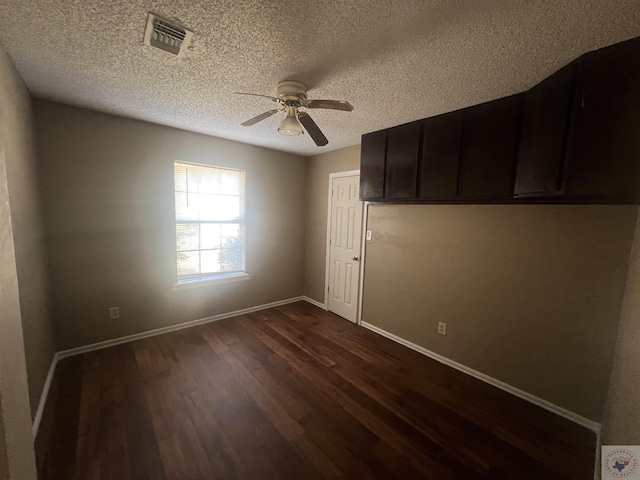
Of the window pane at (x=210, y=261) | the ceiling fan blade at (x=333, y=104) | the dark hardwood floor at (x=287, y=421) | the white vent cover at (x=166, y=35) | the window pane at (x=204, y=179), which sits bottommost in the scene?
the dark hardwood floor at (x=287, y=421)

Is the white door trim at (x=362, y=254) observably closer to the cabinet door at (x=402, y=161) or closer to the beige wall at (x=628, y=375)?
the cabinet door at (x=402, y=161)

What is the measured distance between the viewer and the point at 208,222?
10.9 ft

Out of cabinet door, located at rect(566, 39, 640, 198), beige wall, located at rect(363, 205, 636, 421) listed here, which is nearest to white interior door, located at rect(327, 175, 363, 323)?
beige wall, located at rect(363, 205, 636, 421)

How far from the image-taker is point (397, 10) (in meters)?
1.14

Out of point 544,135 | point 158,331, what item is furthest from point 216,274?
point 544,135

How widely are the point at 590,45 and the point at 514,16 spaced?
1.88ft

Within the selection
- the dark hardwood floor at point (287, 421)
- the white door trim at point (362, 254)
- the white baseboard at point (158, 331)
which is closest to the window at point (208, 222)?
the white baseboard at point (158, 331)

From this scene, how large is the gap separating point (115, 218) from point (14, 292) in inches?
77.1

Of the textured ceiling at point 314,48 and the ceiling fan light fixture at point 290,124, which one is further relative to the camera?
the ceiling fan light fixture at point 290,124

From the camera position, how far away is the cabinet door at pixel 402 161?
249 cm

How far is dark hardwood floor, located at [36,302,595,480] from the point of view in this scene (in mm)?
1473

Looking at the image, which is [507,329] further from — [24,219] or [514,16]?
[24,219]

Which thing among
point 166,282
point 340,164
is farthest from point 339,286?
point 166,282

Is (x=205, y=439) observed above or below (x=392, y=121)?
below
